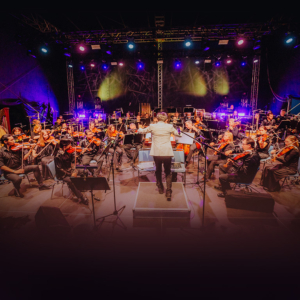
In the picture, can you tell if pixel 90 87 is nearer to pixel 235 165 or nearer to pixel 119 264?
pixel 235 165

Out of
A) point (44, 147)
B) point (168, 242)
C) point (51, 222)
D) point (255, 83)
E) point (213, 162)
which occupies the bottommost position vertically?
point (168, 242)

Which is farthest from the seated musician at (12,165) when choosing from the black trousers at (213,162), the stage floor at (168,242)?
the black trousers at (213,162)

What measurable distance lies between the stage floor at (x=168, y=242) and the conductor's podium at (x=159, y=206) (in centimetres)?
11

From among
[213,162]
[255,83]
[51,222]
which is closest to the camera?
[51,222]

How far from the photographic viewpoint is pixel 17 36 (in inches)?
381

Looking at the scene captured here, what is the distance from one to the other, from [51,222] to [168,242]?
6.74 ft

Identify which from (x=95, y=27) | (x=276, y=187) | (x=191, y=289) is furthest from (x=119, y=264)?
(x=95, y=27)

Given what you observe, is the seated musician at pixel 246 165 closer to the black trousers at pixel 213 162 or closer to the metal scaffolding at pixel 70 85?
the black trousers at pixel 213 162

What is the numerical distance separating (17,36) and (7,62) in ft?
4.63

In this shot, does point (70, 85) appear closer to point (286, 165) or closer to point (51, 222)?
point (51, 222)

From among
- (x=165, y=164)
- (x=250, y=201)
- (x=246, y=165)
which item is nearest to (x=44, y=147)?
(x=165, y=164)

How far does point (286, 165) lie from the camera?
190 inches

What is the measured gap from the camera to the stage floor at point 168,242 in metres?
2.62

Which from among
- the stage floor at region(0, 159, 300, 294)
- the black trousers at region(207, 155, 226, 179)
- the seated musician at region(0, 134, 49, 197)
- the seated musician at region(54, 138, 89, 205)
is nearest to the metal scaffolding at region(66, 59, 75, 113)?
the seated musician at region(0, 134, 49, 197)
